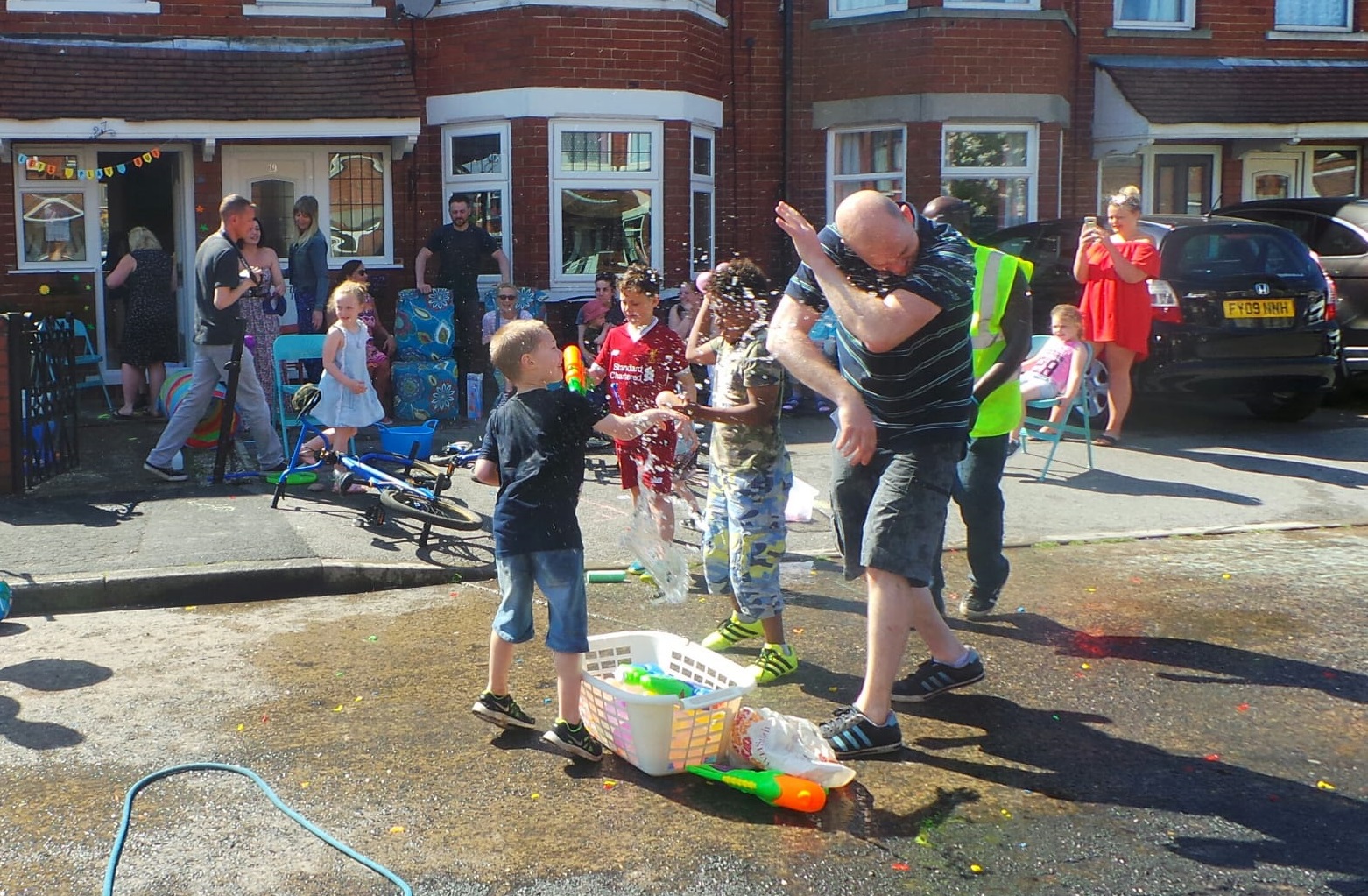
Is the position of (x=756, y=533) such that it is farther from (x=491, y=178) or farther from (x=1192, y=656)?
(x=491, y=178)

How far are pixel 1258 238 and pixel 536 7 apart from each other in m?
7.03

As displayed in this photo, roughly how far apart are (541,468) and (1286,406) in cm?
945

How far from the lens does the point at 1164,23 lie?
57.4 feet

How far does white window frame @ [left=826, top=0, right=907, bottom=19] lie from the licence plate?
19.7 ft

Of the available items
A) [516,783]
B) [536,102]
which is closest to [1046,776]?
[516,783]

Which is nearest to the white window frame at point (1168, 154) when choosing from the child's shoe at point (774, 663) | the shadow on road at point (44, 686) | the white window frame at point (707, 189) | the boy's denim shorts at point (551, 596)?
the white window frame at point (707, 189)

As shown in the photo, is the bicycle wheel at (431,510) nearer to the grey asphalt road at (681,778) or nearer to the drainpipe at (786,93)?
the grey asphalt road at (681,778)

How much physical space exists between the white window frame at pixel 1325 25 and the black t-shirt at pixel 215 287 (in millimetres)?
13681

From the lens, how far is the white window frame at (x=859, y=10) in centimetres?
1591

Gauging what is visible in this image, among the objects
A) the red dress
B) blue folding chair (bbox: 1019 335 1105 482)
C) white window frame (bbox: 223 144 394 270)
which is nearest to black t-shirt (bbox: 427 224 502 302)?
white window frame (bbox: 223 144 394 270)

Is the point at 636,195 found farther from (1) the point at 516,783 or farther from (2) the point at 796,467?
(1) the point at 516,783

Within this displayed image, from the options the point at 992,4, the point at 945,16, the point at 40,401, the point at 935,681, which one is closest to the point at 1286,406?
the point at 945,16

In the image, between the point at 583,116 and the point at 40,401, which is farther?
the point at 583,116

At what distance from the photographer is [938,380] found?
16.2 ft
